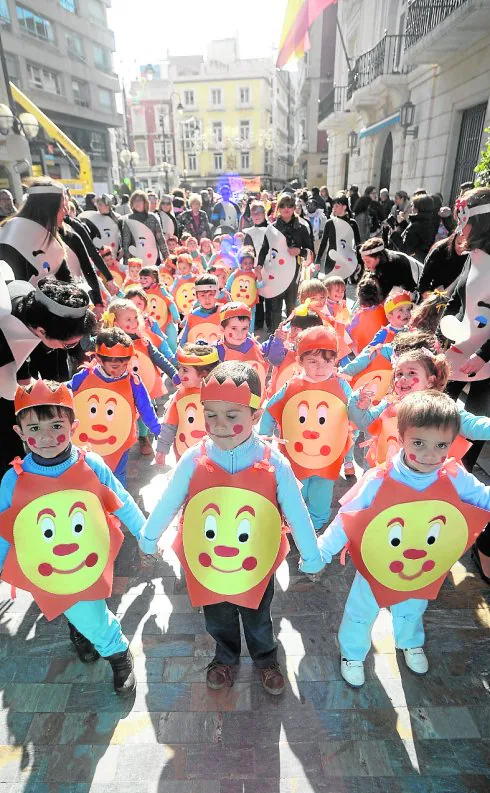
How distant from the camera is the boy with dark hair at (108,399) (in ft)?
9.80

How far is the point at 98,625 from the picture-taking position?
2125 mm

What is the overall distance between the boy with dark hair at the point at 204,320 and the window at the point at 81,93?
32816mm

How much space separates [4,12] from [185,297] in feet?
90.6

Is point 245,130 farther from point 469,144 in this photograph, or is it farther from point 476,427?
point 476,427

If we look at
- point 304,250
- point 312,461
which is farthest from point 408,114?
point 312,461

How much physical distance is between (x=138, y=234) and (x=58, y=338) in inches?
185

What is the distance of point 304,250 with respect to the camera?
642 cm

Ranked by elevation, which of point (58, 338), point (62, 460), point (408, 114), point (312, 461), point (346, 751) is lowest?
point (346, 751)

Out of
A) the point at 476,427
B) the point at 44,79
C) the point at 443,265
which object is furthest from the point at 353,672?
the point at 44,79

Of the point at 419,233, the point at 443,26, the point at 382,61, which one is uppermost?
the point at 382,61

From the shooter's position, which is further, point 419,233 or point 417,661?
point 419,233

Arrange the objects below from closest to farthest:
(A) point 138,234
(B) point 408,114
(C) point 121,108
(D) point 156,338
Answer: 1. (D) point 156,338
2. (A) point 138,234
3. (B) point 408,114
4. (C) point 121,108

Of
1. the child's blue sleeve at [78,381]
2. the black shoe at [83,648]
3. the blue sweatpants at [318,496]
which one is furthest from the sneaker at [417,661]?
the child's blue sleeve at [78,381]

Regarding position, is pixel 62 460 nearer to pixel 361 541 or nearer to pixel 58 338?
pixel 58 338
